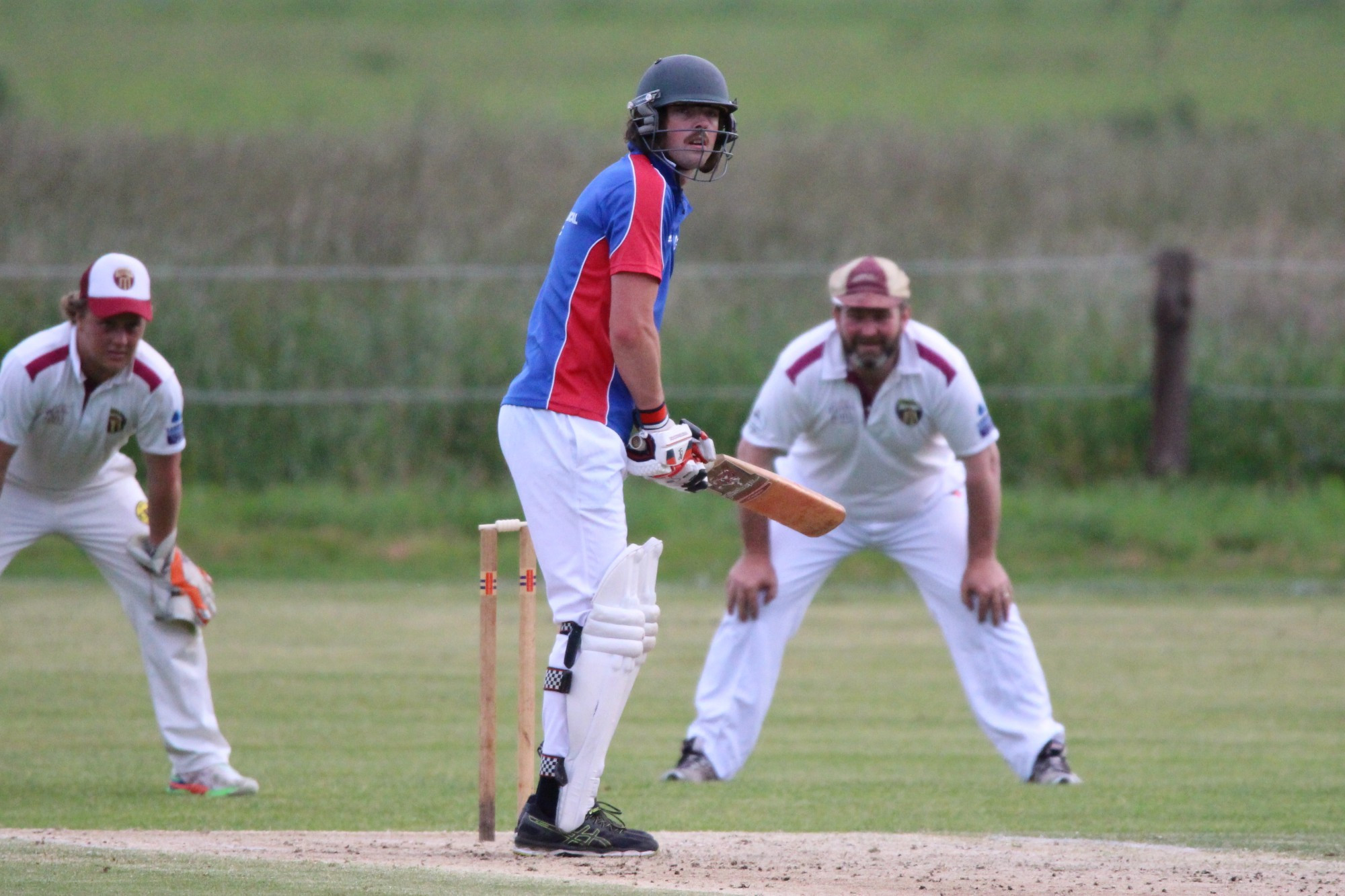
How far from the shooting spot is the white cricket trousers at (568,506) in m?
5.52

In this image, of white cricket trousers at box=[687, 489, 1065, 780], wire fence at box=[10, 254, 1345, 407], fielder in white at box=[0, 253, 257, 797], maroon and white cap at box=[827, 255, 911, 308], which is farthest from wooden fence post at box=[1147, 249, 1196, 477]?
A: fielder in white at box=[0, 253, 257, 797]

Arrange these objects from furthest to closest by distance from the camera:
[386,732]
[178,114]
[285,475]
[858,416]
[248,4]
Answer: [248,4], [178,114], [285,475], [386,732], [858,416]

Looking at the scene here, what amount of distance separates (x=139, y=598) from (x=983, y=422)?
3.38 m

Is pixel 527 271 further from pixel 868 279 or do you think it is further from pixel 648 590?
pixel 648 590

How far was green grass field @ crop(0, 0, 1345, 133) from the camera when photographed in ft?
105

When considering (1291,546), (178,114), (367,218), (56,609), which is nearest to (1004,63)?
(178,114)

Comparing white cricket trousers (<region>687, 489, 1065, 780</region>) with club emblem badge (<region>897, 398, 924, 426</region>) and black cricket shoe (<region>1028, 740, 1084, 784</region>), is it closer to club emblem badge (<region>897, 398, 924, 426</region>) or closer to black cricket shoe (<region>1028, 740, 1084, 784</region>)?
black cricket shoe (<region>1028, 740, 1084, 784</region>)

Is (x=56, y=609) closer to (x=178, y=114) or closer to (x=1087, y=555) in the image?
(x=1087, y=555)

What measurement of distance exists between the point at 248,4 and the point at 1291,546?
32.2 m

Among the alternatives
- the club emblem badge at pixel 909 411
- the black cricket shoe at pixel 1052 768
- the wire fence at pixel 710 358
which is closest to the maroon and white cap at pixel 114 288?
the club emblem badge at pixel 909 411

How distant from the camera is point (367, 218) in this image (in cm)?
1948

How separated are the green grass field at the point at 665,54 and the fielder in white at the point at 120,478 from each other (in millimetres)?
20284

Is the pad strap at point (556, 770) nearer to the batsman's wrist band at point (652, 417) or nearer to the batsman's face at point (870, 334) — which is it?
the batsman's wrist band at point (652, 417)

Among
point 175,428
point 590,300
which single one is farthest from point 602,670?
point 175,428
